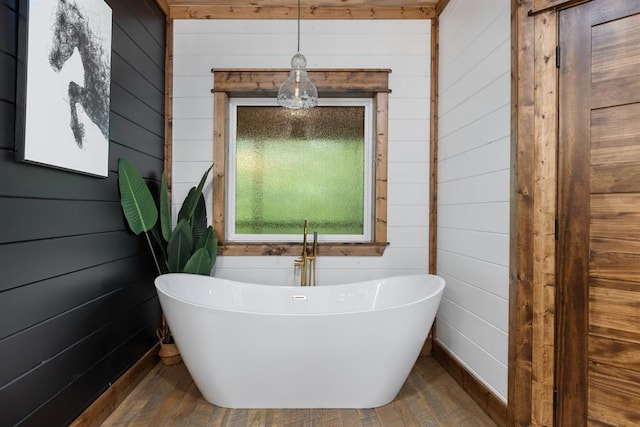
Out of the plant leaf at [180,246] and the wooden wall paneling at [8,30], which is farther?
the plant leaf at [180,246]

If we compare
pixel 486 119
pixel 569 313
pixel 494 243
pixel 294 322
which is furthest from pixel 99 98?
pixel 569 313

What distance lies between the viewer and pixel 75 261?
5.06 ft

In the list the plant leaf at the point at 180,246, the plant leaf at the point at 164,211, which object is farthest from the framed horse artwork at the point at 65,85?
the plant leaf at the point at 180,246

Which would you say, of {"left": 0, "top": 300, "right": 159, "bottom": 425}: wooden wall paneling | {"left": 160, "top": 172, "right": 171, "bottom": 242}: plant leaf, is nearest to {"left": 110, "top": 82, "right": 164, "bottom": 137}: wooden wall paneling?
{"left": 160, "top": 172, "right": 171, "bottom": 242}: plant leaf

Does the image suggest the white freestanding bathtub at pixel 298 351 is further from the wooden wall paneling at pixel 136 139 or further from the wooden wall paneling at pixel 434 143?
the wooden wall paneling at pixel 136 139

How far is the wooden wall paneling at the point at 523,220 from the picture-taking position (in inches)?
61.7

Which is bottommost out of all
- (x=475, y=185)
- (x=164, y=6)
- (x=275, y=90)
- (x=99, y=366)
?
(x=99, y=366)

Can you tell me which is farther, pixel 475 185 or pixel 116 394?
pixel 475 185

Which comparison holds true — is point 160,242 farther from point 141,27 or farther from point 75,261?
point 141,27

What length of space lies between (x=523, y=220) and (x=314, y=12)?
208 cm

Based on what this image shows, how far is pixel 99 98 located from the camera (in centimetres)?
169

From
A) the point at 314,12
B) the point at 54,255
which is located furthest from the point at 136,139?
the point at 314,12

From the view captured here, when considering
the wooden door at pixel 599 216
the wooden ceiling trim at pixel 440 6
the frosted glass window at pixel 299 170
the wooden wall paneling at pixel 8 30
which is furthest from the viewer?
the frosted glass window at pixel 299 170

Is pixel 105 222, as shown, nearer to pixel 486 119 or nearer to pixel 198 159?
pixel 198 159
